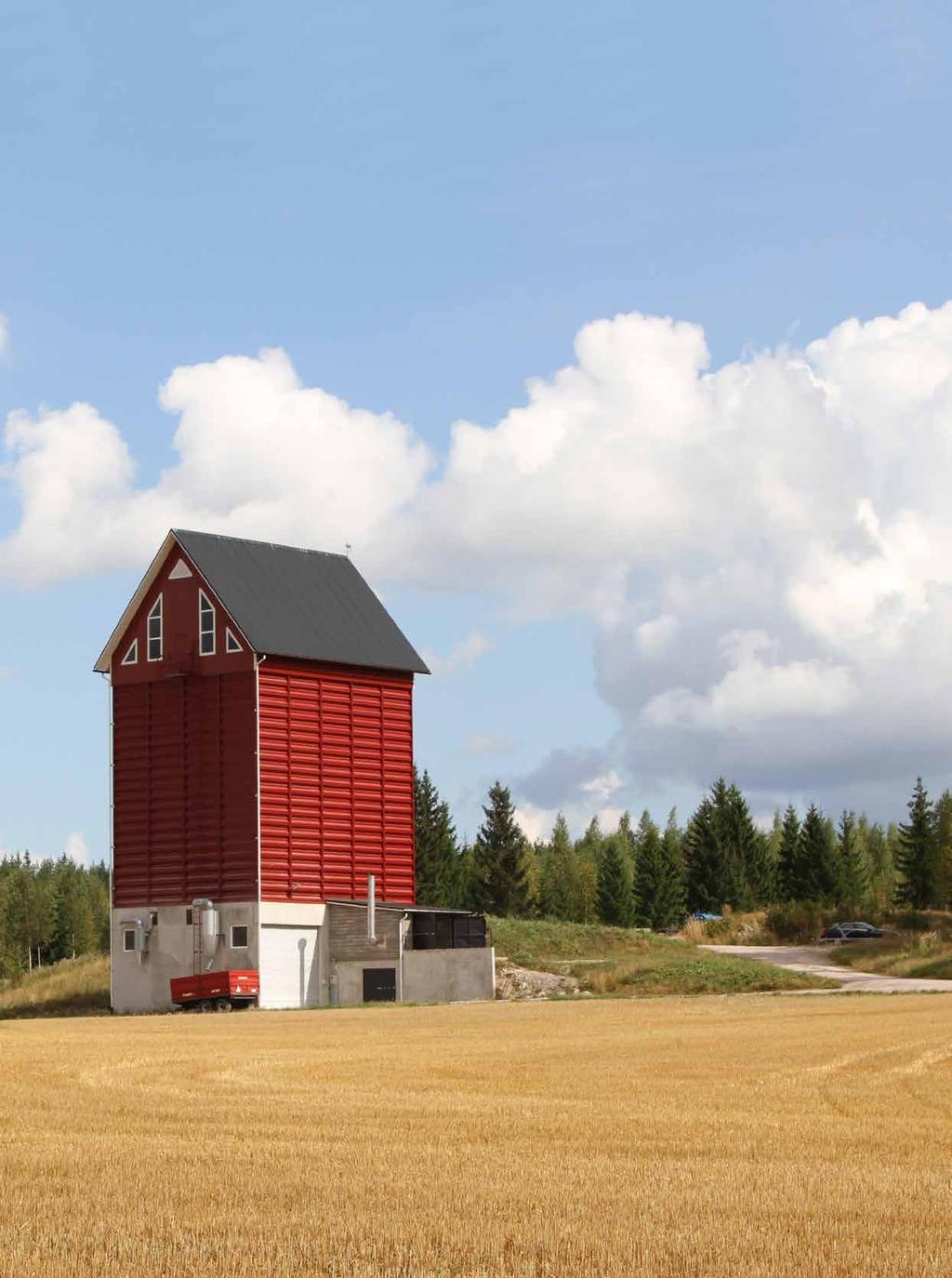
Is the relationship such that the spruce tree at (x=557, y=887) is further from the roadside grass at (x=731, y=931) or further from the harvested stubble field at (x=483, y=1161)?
the harvested stubble field at (x=483, y=1161)

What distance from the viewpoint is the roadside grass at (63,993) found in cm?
7231

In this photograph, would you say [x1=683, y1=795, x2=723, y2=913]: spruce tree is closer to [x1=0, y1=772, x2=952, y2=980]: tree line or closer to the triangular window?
[x1=0, y1=772, x2=952, y2=980]: tree line

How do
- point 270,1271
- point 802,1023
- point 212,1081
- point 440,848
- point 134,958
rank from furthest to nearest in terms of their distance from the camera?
1. point 440,848
2. point 134,958
3. point 802,1023
4. point 212,1081
5. point 270,1271

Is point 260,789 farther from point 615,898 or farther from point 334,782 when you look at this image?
point 615,898

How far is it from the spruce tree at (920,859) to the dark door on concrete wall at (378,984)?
233 feet

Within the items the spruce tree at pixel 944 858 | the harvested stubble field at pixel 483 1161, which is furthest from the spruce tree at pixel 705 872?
the harvested stubble field at pixel 483 1161

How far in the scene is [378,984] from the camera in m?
69.1

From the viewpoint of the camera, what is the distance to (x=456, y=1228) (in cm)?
1412

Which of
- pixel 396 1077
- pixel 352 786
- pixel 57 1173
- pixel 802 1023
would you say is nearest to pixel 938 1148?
pixel 57 1173

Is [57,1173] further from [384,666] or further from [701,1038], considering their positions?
[384,666]

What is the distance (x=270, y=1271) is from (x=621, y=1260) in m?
2.41

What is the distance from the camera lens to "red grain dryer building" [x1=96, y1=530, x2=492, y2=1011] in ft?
228

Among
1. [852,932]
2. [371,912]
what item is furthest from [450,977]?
[852,932]

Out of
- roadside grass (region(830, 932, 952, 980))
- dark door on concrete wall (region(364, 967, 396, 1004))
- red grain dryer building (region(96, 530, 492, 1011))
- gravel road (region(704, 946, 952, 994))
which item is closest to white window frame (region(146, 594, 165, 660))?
red grain dryer building (region(96, 530, 492, 1011))
